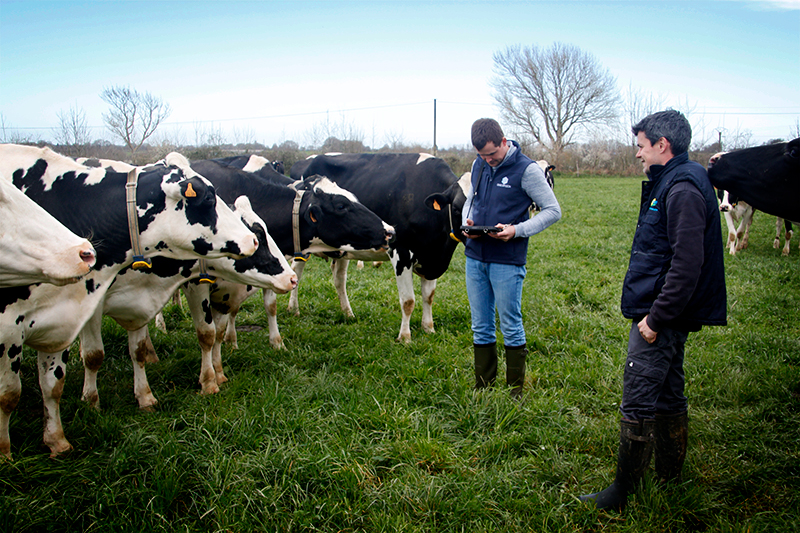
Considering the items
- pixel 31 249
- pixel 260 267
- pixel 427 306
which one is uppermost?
pixel 31 249

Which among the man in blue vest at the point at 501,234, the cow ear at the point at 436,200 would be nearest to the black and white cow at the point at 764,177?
the man in blue vest at the point at 501,234

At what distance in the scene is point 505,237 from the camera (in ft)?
11.7

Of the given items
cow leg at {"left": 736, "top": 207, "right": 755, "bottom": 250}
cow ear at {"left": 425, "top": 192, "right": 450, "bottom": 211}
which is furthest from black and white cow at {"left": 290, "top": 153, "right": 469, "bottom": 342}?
cow leg at {"left": 736, "top": 207, "right": 755, "bottom": 250}

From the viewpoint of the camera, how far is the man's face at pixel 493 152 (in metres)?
3.63

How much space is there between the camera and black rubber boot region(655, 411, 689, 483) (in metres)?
2.85

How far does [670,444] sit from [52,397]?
3822 millimetres

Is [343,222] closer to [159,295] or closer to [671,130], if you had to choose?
[159,295]

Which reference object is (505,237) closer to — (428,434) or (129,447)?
(428,434)

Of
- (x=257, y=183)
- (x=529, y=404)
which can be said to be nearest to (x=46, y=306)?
(x=257, y=183)

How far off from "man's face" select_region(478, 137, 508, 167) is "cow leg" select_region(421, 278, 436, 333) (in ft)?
8.26

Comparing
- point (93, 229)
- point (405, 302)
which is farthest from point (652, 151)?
point (405, 302)

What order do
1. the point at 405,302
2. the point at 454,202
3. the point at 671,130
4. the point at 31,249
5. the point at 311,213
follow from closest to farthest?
the point at 31,249 < the point at 671,130 < the point at 311,213 < the point at 454,202 < the point at 405,302

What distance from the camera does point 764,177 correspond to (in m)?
2.95

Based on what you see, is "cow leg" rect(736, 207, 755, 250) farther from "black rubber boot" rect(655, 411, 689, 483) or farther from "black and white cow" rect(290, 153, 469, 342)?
"black rubber boot" rect(655, 411, 689, 483)
